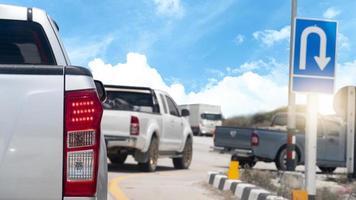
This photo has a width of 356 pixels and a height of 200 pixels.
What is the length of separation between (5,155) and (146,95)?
13.0 metres

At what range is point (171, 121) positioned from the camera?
1686 centimetres

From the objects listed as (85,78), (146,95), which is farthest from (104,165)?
(146,95)

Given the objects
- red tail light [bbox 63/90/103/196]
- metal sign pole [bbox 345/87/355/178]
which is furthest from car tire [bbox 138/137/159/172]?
red tail light [bbox 63/90/103/196]

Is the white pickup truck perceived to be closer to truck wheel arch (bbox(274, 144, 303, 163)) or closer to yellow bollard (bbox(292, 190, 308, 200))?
truck wheel arch (bbox(274, 144, 303, 163))

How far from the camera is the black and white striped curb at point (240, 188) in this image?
9.33 metres

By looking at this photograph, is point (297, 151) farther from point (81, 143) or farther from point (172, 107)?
point (81, 143)

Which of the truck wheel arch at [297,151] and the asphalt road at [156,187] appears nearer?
the asphalt road at [156,187]

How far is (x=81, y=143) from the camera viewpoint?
3.29 m

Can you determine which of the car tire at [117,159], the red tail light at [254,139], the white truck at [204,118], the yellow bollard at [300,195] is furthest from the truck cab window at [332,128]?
the white truck at [204,118]

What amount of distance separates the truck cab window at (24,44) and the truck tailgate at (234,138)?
1505 centimetres

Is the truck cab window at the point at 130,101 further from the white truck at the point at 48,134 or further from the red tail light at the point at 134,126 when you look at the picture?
the white truck at the point at 48,134

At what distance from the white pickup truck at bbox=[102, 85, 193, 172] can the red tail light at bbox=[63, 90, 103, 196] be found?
1144 centimetres

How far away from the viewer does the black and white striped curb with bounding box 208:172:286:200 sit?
30.6ft

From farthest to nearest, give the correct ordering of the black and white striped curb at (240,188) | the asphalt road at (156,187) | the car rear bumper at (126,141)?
the car rear bumper at (126,141)
the asphalt road at (156,187)
the black and white striped curb at (240,188)
